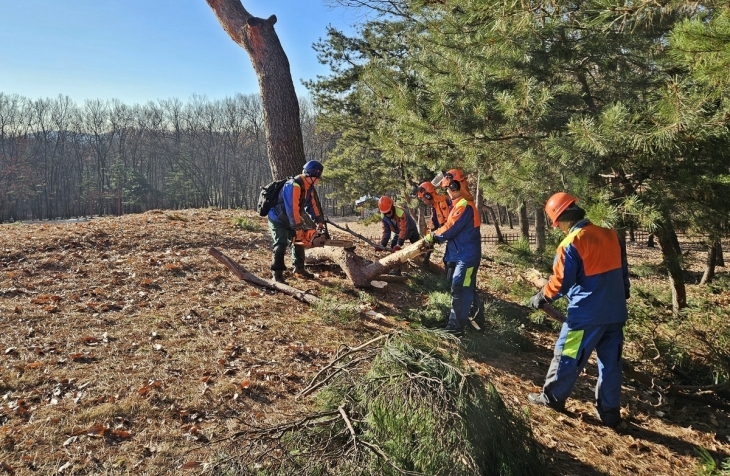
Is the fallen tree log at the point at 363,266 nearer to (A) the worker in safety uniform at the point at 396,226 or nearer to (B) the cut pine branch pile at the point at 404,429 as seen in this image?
(A) the worker in safety uniform at the point at 396,226

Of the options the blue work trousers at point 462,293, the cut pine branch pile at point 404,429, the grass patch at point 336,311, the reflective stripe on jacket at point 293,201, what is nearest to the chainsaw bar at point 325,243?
the reflective stripe on jacket at point 293,201

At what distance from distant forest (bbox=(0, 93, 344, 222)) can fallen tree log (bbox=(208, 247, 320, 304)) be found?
39052 millimetres

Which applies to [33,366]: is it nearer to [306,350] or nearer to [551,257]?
[306,350]

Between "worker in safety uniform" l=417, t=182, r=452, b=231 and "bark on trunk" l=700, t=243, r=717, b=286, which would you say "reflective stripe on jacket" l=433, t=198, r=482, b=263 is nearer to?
"worker in safety uniform" l=417, t=182, r=452, b=231

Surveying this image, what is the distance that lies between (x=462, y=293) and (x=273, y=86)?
5.61 m

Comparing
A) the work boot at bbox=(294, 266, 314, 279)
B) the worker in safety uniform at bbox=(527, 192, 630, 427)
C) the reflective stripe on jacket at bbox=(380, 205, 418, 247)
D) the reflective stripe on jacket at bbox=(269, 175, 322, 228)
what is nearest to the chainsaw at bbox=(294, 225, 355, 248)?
the reflective stripe on jacket at bbox=(269, 175, 322, 228)

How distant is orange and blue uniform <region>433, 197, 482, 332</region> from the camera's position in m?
5.50

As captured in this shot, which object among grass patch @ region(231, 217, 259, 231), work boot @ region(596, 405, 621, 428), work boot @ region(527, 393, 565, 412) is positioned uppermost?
grass patch @ region(231, 217, 259, 231)

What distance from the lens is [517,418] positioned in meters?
2.76

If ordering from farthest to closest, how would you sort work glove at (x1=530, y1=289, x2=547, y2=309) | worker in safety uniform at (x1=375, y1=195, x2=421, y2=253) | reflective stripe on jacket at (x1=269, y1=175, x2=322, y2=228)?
worker in safety uniform at (x1=375, y1=195, x2=421, y2=253)
reflective stripe on jacket at (x1=269, y1=175, x2=322, y2=228)
work glove at (x1=530, y1=289, x2=547, y2=309)

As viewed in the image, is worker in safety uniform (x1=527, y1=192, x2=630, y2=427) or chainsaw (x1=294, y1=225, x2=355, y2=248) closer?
worker in safety uniform (x1=527, y1=192, x2=630, y2=427)

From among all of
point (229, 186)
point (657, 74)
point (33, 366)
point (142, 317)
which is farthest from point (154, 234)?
point (229, 186)

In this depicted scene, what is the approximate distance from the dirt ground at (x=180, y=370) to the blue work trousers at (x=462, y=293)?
1.28 ft

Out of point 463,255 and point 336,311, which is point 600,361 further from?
point 336,311
